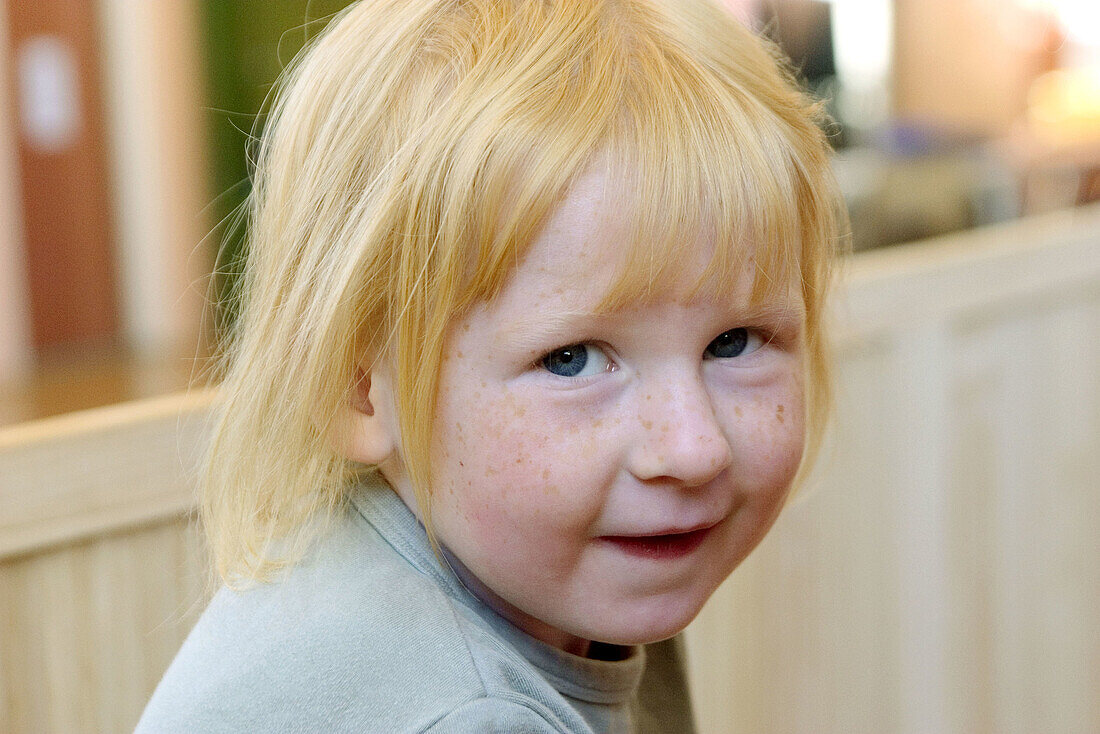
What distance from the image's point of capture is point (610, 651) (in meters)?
0.71

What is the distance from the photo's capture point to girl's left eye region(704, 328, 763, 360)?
1.93ft

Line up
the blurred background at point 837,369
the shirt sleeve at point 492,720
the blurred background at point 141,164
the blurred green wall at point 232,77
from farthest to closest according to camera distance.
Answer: the blurred green wall at point 232,77
the blurred background at point 141,164
the blurred background at point 837,369
the shirt sleeve at point 492,720

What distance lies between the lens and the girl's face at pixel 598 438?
1.77 feet

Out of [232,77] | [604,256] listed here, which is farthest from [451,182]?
[232,77]

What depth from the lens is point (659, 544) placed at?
1.91 feet

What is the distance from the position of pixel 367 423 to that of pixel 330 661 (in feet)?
0.40

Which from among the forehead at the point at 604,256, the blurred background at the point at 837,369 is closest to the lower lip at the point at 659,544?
the forehead at the point at 604,256

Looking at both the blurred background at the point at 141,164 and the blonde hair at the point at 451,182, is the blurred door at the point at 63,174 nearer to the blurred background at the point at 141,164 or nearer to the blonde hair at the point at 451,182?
the blurred background at the point at 141,164

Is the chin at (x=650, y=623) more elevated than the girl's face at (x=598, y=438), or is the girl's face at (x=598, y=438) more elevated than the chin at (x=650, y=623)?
the girl's face at (x=598, y=438)

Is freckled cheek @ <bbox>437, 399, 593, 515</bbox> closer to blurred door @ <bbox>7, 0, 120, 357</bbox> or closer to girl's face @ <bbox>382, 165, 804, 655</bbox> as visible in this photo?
girl's face @ <bbox>382, 165, 804, 655</bbox>

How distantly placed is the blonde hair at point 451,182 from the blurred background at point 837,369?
0.21 metres

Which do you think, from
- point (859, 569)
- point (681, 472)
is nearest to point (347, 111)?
point (681, 472)

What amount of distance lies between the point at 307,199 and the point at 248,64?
670mm

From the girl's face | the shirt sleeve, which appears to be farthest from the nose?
the shirt sleeve
